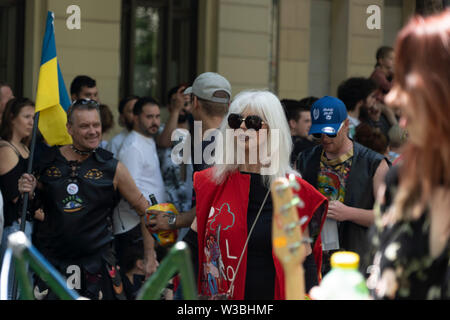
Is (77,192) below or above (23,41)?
below

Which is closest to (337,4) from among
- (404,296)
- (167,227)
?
(167,227)

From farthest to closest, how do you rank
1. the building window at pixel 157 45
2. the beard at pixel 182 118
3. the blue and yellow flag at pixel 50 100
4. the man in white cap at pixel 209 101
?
the building window at pixel 157 45, the beard at pixel 182 118, the blue and yellow flag at pixel 50 100, the man in white cap at pixel 209 101

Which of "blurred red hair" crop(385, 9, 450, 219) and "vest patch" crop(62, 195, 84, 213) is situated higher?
"blurred red hair" crop(385, 9, 450, 219)

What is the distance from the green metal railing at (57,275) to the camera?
183 cm

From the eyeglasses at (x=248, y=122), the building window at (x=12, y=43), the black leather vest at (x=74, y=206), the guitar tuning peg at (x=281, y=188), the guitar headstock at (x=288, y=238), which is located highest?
the building window at (x=12, y=43)

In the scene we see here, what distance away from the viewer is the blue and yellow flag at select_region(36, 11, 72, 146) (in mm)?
5184

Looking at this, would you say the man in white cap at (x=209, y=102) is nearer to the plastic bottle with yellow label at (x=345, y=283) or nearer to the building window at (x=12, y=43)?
the plastic bottle with yellow label at (x=345, y=283)

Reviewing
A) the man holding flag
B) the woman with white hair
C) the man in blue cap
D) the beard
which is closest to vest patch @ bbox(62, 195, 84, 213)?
the man holding flag

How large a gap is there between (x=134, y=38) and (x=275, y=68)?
2.12 m

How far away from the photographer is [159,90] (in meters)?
10.7

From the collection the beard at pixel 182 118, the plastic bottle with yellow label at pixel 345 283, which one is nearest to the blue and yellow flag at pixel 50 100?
the beard at pixel 182 118

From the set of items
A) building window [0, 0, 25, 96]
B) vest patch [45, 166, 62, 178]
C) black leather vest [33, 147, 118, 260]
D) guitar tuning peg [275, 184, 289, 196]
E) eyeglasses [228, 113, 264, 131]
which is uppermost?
building window [0, 0, 25, 96]

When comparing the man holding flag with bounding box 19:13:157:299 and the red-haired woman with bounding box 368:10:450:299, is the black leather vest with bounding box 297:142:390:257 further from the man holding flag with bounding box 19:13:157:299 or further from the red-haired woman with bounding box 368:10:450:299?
the red-haired woman with bounding box 368:10:450:299

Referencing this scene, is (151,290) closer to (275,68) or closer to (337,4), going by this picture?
(275,68)
